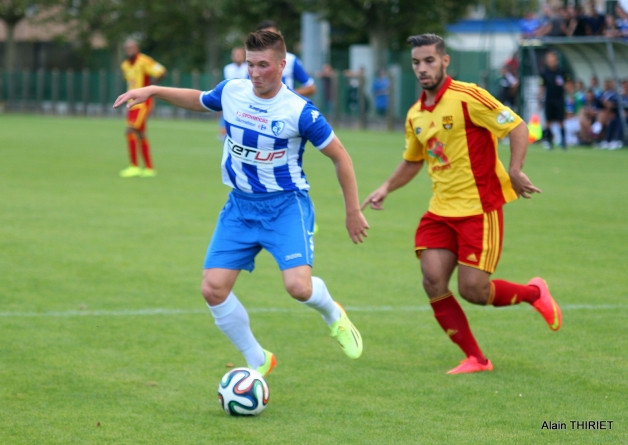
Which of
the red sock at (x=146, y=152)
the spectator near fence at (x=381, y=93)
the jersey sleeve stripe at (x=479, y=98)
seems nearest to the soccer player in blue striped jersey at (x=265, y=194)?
the jersey sleeve stripe at (x=479, y=98)

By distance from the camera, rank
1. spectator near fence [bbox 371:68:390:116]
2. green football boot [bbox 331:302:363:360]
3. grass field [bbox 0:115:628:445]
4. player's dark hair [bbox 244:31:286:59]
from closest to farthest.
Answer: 1. grass field [bbox 0:115:628:445]
2. player's dark hair [bbox 244:31:286:59]
3. green football boot [bbox 331:302:363:360]
4. spectator near fence [bbox 371:68:390:116]

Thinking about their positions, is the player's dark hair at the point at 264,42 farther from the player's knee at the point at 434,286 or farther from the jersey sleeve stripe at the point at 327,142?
the player's knee at the point at 434,286

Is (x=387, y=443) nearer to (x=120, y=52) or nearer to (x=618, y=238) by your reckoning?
(x=618, y=238)

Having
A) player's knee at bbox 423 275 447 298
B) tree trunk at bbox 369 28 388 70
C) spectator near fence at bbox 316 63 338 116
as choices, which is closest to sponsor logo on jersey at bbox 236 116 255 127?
player's knee at bbox 423 275 447 298

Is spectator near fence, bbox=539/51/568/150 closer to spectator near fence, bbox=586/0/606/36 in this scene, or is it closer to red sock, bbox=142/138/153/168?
spectator near fence, bbox=586/0/606/36

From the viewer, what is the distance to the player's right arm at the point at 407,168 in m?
6.00

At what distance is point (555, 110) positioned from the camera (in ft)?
71.5

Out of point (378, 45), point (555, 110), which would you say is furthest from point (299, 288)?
point (378, 45)

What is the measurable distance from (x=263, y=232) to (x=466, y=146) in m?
1.34

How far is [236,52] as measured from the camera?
51.0ft

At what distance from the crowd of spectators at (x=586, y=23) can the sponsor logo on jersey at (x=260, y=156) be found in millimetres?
19379

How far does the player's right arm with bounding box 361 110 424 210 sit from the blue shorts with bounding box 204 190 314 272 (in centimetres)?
80

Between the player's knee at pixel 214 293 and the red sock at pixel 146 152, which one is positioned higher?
the player's knee at pixel 214 293

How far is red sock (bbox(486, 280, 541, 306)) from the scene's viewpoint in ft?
19.1
